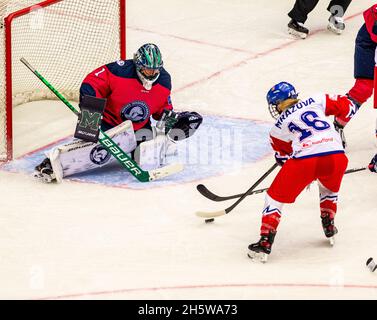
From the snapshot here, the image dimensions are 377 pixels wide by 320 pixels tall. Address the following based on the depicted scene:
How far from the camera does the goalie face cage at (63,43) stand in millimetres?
8508

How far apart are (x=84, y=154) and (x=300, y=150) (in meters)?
1.51

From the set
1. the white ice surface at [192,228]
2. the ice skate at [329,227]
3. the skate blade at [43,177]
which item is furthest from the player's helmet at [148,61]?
the ice skate at [329,227]

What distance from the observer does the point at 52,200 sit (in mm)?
7242

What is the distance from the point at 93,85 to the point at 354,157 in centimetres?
152

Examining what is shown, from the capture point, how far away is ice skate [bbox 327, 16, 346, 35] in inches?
383

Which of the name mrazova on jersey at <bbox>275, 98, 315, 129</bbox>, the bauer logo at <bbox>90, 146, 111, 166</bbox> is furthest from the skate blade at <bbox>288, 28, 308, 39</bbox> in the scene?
the name mrazova on jersey at <bbox>275, 98, 315, 129</bbox>

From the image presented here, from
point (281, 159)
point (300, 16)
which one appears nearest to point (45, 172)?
point (281, 159)

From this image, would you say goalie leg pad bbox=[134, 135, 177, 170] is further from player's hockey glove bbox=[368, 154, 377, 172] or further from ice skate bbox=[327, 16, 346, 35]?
ice skate bbox=[327, 16, 346, 35]

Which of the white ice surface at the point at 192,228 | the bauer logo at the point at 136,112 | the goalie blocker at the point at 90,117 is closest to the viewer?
the white ice surface at the point at 192,228

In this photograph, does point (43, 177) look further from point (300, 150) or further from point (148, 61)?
point (300, 150)

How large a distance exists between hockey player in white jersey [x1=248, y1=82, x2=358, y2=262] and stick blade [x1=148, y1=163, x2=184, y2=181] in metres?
1.04

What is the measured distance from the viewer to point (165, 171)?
7520 millimetres

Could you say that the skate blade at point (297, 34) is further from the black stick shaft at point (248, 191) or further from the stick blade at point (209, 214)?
the stick blade at point (209, 214)

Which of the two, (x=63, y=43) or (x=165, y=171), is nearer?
(x=165, y=171)
